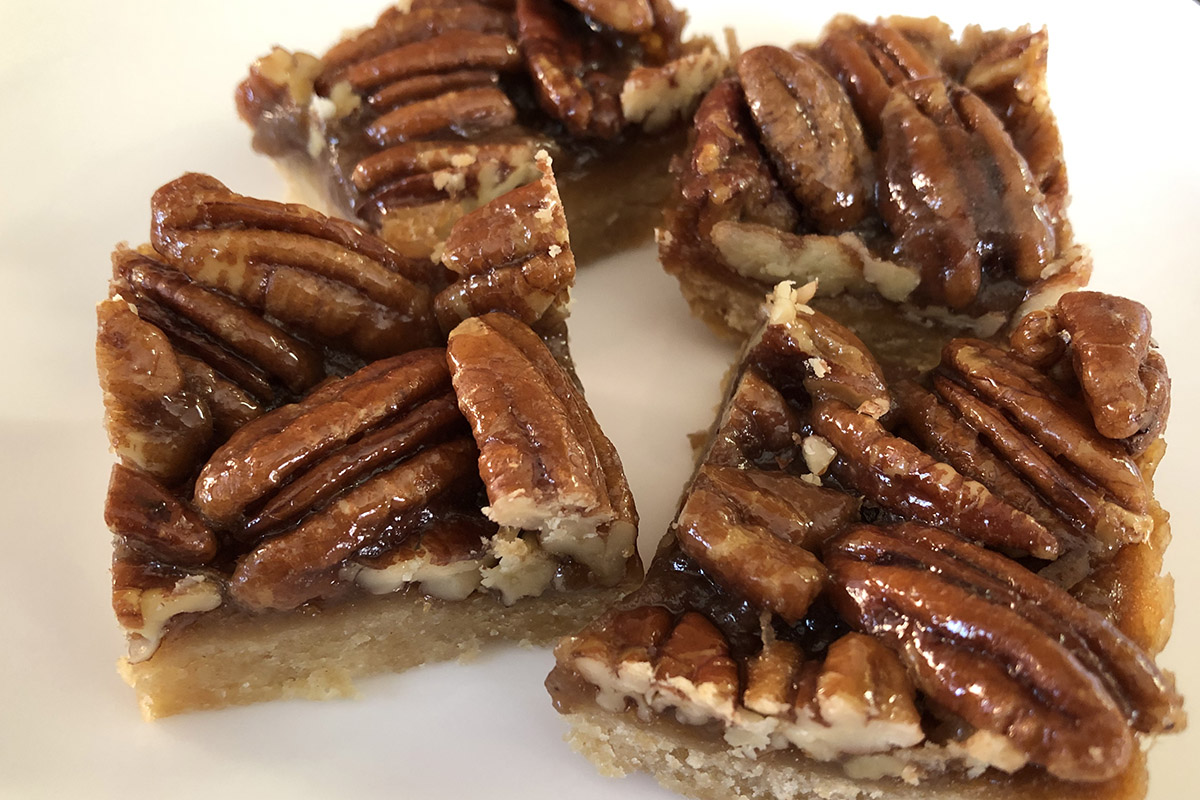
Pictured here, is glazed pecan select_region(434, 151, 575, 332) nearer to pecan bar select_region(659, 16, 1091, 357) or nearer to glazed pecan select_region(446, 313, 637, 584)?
glazed pecan select_region(446, 313, 637, 584)

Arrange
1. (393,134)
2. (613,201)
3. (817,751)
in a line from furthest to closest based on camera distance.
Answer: (613,201)
(393,134)
(817,751)

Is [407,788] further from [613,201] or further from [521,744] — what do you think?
[613,201]

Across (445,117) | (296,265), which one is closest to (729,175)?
(445,117)

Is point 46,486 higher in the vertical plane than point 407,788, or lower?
higher

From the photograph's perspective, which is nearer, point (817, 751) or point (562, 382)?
point (817, 751)

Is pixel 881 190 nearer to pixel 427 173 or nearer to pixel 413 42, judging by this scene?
pixel 427 173

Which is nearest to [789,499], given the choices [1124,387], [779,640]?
[779,640]

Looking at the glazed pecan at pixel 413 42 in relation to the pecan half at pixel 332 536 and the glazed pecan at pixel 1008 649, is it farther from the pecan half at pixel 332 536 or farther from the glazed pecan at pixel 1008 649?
the glazed pecan at pixel 1008 649

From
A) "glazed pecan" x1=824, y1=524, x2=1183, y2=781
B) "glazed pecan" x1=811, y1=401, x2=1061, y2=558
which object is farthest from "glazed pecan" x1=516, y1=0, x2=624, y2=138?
"glazed pecan" x1=824, y1=524, x2=1183, y2=781
